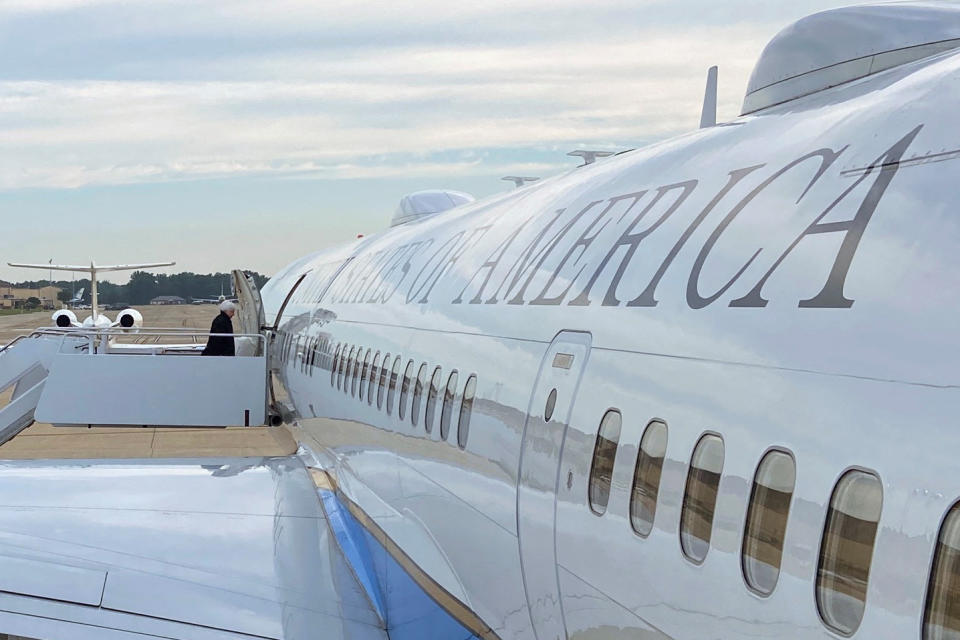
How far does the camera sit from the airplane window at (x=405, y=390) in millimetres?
7812

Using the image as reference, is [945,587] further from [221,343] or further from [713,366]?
[221,343]

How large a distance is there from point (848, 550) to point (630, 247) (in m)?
2.13

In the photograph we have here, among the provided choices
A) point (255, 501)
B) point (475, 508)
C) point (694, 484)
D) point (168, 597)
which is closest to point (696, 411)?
point (694, 484)

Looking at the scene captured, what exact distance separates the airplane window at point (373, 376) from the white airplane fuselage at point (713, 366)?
2029mm

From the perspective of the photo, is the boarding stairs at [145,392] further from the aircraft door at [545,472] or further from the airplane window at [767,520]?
the airplane window at [767,520]

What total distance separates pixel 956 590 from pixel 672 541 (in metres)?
1.27

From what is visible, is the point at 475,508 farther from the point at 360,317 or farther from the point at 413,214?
the point at 413,214

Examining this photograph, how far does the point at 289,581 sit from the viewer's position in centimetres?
867

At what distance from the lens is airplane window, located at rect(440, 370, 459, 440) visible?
21.2 feet

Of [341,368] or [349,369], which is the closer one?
[349,369]

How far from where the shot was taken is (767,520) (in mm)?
3217

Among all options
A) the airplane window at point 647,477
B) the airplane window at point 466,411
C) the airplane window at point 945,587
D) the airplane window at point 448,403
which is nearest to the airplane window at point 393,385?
the airplane window at point 448,403

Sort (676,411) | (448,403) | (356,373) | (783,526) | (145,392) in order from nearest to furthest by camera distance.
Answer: (783,526) → (676,411) → (448,403) → (356,373) → (145,392)

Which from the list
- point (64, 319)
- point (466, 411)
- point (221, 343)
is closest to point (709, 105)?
point (466, 411)
